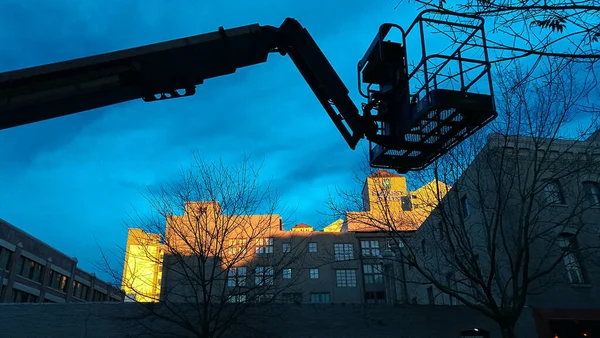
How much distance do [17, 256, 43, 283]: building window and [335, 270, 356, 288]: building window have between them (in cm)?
3502

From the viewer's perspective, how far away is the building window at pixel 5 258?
36.6 m

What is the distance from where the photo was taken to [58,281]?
4644 cm

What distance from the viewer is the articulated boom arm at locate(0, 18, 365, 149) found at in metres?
6.75

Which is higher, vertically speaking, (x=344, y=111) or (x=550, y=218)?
(x=550, y=218)

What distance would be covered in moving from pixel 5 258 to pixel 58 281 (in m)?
10.0

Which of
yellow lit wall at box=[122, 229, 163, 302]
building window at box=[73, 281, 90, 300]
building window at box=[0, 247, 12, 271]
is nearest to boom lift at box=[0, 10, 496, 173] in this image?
yellow lit wall at box=[122, 229, 163, 302]

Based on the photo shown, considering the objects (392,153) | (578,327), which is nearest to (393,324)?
(578,327)

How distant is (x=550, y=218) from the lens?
20453 millimetres

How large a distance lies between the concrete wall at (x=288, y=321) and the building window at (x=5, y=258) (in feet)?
81.7

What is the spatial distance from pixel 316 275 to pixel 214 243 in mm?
46017

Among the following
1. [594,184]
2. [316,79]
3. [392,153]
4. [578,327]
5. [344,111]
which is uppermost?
[594,184]

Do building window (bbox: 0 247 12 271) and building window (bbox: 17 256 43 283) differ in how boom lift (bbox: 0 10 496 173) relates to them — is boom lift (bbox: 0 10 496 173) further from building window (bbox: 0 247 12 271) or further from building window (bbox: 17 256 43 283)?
building window (bbox: 17 256 43 283)

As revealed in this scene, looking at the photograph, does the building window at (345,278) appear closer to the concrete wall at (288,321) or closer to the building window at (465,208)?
the building window at (465,208)

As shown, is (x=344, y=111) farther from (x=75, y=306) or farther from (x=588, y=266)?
(x=588, y=266)
